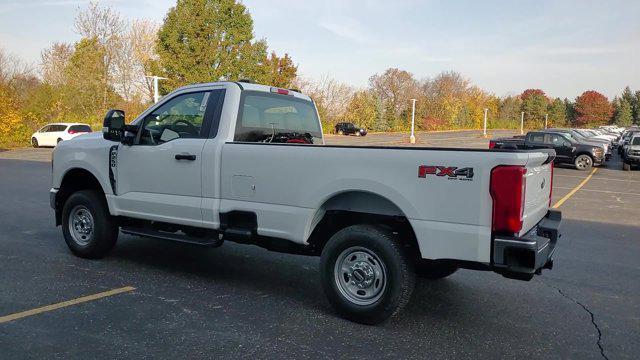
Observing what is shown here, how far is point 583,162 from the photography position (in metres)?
24.3

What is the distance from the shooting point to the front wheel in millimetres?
24177

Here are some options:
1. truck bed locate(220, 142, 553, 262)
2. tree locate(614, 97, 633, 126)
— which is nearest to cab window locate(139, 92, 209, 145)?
truck bed locate(220, 142, 553, 262)

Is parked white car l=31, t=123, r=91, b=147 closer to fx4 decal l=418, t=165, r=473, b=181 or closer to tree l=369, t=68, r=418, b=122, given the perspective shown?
fx4 decal l=418, t=165, r=473, b=181

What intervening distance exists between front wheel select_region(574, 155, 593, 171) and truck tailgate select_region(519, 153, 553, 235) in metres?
21.8

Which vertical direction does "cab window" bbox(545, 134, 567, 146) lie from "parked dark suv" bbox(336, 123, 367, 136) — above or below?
below

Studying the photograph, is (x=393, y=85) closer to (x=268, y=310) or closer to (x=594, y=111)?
(x=594, y=111)

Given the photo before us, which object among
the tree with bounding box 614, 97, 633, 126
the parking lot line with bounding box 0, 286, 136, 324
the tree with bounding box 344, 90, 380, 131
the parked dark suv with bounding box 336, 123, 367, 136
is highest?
the tree with bounding box 614, 97, 633, 126

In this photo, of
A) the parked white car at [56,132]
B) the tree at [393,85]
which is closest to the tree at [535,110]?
the tree at [393,85]

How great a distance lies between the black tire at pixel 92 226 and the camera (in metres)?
6.12

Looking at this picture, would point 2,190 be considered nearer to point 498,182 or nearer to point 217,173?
point 217,173

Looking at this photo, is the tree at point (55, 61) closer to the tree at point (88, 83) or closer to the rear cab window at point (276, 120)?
the tree at point (88, 83)

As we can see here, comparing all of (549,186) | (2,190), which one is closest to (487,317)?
(549,186)

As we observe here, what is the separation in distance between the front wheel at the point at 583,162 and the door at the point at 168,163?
75.8ft

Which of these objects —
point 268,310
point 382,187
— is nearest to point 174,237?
point 268,310
